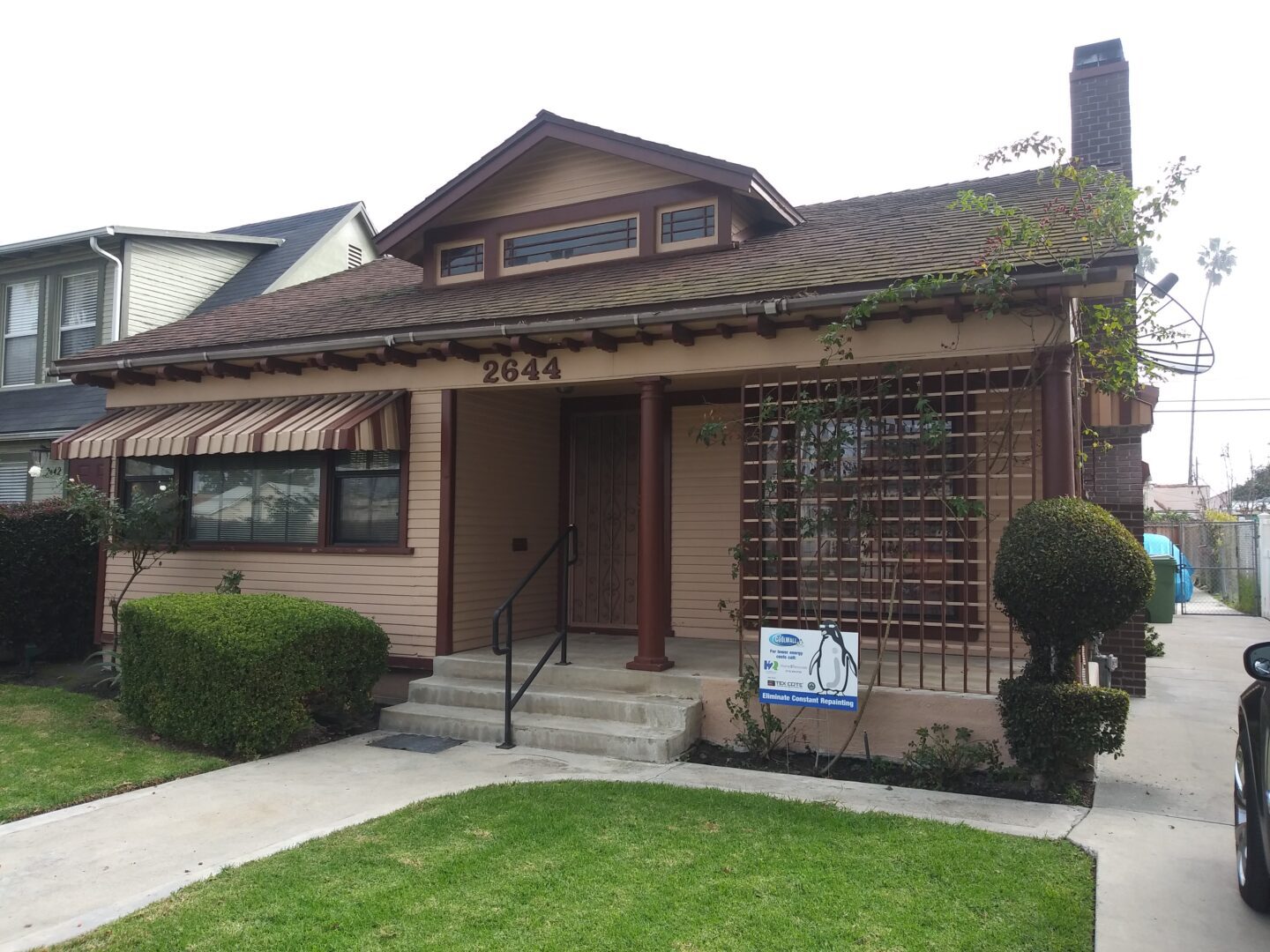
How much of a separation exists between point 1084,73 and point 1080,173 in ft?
14.8

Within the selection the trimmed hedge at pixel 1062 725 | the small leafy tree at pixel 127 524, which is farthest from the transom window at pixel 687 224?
the small leafy tree at pixel 127 524

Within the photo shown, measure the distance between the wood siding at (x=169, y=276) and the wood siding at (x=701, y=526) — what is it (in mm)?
9225

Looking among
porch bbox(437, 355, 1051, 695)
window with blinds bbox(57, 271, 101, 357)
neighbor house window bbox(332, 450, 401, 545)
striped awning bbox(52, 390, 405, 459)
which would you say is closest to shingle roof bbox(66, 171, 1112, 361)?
striped awning bbox(52, 390, 405, 459)

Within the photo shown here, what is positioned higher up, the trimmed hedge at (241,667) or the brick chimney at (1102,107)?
the brick chimney at (1102,107)

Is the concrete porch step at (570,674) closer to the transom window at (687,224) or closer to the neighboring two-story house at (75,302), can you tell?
the transom window at (687,224)

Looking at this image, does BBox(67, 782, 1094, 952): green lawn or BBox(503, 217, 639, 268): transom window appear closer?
BBox(67, 782, 1094, 952): green lawn

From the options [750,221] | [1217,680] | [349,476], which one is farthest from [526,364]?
[1217,680]

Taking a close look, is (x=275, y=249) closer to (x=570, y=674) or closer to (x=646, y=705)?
(x=570, y=674)

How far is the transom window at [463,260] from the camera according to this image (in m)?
10.2

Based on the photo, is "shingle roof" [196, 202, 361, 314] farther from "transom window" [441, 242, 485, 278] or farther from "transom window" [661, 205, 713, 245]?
"transom window" [661, 205, 713, 245]

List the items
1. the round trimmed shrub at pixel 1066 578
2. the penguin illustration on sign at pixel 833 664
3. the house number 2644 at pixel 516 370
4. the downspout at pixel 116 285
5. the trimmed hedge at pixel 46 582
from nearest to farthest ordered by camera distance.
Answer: the round trimmed shrub at pixel 1066 578, the penguin illustration on sign at pixel 833 664, the house number 2644 at pixel 516 370, the trimmed hedge at pixel 46 582, the downspout at pixel 116 285

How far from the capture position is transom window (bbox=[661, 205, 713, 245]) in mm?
9109

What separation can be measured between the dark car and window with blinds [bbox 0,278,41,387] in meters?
16.2

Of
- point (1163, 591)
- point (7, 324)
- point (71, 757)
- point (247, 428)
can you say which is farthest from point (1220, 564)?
point (7, 324)
